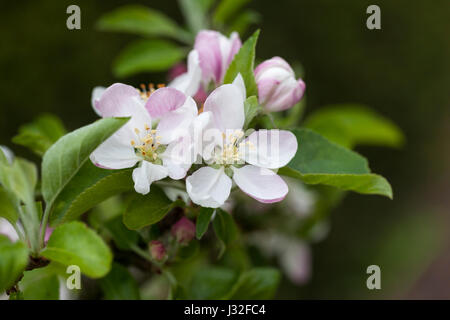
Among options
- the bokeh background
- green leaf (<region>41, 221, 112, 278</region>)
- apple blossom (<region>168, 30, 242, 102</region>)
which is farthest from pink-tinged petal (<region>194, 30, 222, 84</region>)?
the bokeh background

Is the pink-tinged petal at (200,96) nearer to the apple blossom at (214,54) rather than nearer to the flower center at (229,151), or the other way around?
the apple blossom at (214,54)

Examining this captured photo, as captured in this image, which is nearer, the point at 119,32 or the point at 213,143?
the point at 213,143

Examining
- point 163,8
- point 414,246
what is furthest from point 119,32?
point 414,246

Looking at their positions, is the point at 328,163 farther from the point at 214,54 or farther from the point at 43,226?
the point at 43,226

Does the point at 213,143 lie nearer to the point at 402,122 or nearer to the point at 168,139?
the point at 168,139

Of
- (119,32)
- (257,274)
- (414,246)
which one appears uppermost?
(119,32)

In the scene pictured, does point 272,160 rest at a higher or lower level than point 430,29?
lower

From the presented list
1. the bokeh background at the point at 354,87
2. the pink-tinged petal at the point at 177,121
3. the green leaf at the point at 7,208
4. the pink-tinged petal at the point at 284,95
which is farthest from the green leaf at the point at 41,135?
the bokeh background at the point at 354,87
